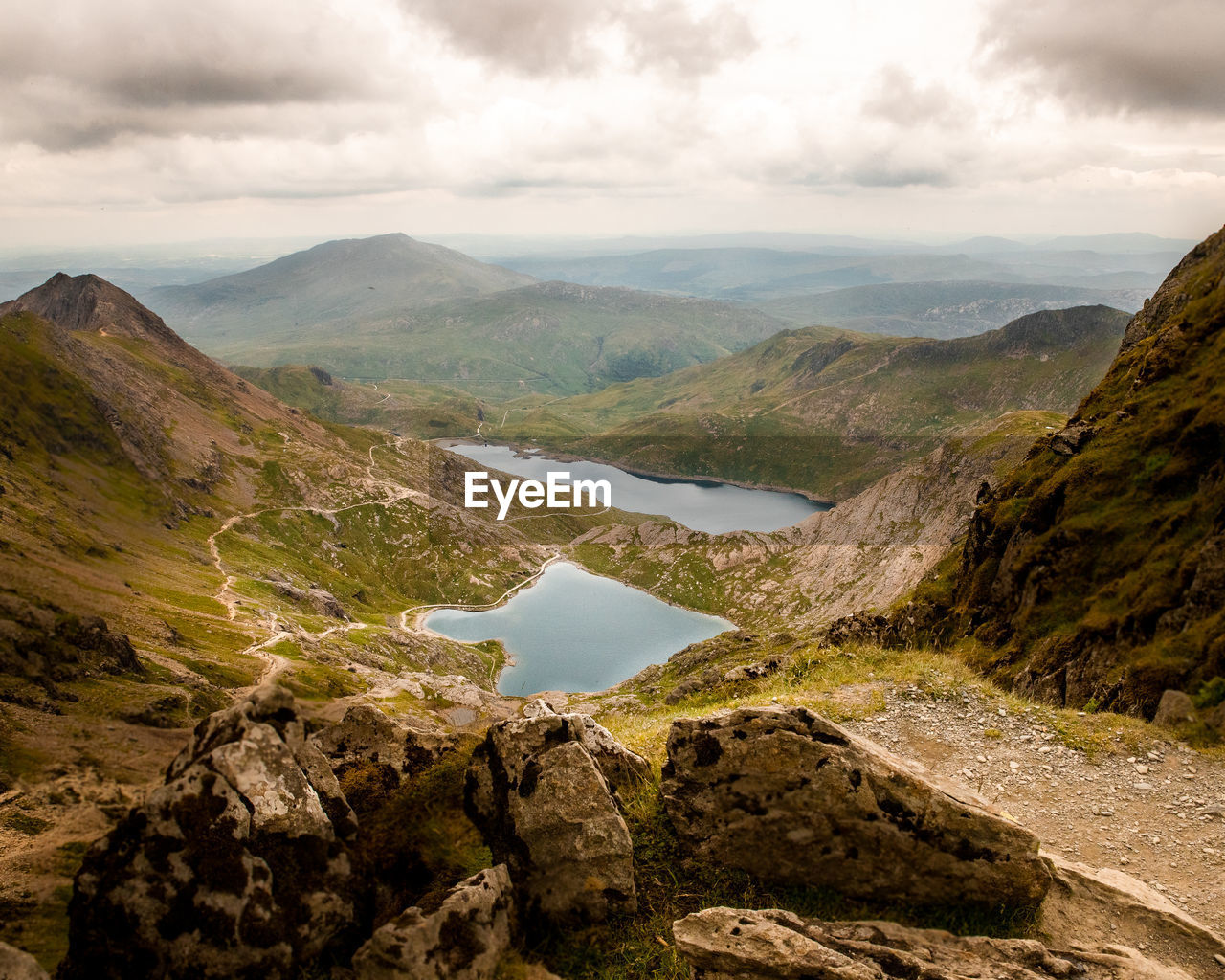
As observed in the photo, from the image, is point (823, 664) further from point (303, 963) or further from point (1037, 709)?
point (303, 963)

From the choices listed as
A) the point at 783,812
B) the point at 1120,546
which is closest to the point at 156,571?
the point at 783,812

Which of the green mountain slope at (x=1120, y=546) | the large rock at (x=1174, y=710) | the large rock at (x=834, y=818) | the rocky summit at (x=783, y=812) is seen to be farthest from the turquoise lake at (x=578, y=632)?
the large rock at (x=834, y=818)

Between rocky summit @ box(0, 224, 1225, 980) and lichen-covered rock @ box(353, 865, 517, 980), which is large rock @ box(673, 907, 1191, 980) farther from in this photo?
lichen-covered rock @ box(353, 865, 517, 980)

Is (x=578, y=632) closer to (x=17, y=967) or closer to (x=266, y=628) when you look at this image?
(x=266, y=628)

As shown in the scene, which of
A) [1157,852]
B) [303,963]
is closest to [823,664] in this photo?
[1157,852]

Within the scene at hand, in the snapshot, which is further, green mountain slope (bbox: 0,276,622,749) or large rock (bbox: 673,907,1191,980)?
green mountain slope (bbox: 0,276,622,749)

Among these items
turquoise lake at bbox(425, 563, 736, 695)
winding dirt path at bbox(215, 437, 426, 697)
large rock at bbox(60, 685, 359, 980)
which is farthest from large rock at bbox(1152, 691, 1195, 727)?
turquoise lake at bbox(425, 563, 736, 695)
